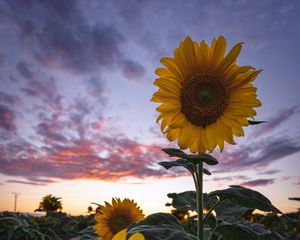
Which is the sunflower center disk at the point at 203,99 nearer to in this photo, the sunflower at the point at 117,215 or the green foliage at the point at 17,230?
the sunflower at the point at 117,215

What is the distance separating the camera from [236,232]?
7.14 ft

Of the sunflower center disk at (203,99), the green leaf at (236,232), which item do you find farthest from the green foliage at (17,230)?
the green leaf at (236,232)

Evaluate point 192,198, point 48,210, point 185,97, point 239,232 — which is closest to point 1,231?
point 192,198

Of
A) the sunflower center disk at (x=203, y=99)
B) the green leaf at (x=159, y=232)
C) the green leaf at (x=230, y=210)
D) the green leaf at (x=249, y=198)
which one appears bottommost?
the green leaf at (x=159, y=232)

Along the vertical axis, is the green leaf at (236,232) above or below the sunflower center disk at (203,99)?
below

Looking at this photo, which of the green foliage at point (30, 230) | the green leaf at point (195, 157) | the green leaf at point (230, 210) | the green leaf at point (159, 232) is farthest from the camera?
the green foliage at point (30, 230)

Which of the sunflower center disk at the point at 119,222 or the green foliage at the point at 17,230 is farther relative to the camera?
the green foliage at the point at 17,230

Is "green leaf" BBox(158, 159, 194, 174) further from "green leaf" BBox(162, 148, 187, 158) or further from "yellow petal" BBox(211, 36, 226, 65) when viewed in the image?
"yellow petal" BBox(211, 36, 226, 65)

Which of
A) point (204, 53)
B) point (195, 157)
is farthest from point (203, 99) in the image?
point (195, 157)

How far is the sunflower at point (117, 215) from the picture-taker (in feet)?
13.4

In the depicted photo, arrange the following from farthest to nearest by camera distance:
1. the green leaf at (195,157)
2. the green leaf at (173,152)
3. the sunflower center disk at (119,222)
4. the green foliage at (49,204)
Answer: the green foliage at (49,204)
the sunflower center disk at (119,222)
the green leaf at (173,152)
the green leaf at (195,157)

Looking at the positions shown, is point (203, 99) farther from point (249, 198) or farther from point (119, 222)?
point (119, 222)

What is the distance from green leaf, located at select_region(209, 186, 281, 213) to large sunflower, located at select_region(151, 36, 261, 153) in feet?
1.97

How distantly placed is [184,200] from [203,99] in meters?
0.95
